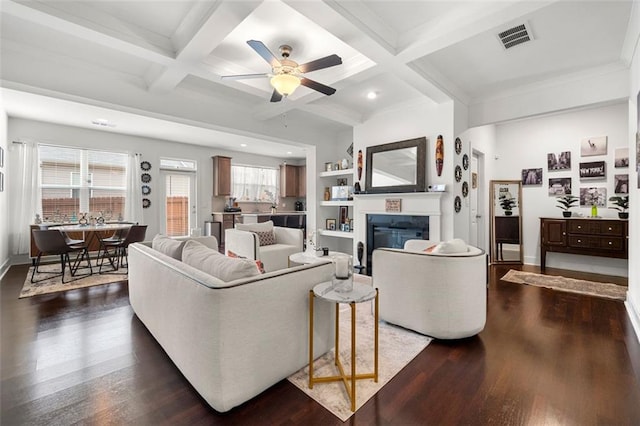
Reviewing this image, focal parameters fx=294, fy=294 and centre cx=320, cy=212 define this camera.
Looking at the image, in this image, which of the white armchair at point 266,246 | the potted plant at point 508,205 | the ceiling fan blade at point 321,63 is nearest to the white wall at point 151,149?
the white armchair at point 266,246

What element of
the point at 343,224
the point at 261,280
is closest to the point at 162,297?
the point at 261,280

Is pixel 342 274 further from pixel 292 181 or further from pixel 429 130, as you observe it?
pixel 292 181

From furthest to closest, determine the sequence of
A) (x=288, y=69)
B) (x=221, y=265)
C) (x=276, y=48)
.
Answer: (x=276, y=48) < (x=288, y=69) < (x=221, y=265)

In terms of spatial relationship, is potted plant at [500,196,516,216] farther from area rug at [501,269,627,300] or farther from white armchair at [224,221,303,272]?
white armchair at [224,221,303,272]

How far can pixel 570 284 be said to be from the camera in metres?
4.16

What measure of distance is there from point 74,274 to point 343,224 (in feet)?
14.9

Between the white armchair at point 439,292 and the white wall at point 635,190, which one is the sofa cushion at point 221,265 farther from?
the white wall at point 635,190

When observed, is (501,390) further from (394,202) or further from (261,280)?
(394,202)

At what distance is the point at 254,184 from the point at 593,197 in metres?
7.74

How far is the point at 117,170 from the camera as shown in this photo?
6.59 m

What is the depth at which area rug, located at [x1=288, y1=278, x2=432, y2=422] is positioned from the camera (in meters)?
1.73

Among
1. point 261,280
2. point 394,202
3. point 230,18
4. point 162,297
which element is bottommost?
point 162,297

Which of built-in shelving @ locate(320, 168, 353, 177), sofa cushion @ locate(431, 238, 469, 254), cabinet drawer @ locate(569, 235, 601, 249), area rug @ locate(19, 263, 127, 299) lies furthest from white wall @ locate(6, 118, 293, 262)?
cabinet drawer @ locate(569, 235, 601, 249)

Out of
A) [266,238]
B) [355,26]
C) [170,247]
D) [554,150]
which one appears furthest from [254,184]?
[554,150]
